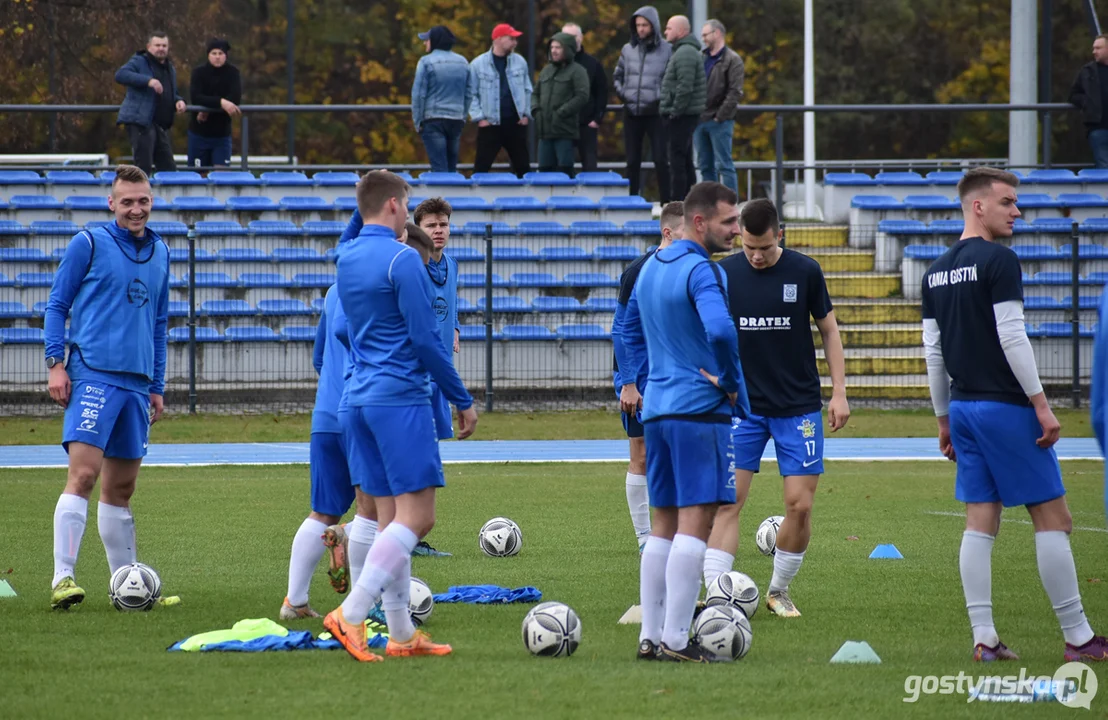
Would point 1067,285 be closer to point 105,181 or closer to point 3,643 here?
point 105,181

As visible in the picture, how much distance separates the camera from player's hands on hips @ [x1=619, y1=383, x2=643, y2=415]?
8500 millimetres

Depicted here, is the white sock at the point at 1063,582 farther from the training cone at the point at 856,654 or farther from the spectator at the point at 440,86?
the spectator at the point at 440,86

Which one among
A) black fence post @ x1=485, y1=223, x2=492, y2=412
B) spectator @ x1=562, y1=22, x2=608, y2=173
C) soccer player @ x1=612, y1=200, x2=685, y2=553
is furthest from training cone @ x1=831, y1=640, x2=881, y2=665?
spectator @ x1=562, y1=22, x2=608, y2=173

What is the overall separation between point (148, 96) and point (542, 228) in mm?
5985

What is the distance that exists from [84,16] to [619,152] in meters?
16.0

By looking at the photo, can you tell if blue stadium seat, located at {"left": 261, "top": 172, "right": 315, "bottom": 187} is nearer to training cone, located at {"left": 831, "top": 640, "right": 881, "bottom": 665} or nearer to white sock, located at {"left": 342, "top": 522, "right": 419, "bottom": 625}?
white sock, located at {"left": 342, "top": 522, "right": 419, "bottom": 625}

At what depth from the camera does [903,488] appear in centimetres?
1377

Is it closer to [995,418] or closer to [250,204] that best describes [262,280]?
[250,204]

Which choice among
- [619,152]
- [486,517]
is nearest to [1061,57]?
[619,152]

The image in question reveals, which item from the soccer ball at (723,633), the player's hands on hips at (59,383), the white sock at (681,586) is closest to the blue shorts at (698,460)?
the white sock at (681,586)

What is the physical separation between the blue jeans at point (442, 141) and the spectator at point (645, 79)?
8.37ft

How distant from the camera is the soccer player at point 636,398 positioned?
321 inches

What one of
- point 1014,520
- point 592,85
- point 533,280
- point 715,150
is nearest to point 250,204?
point 533,280

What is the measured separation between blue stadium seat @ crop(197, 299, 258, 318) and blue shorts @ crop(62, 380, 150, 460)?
1274cm
